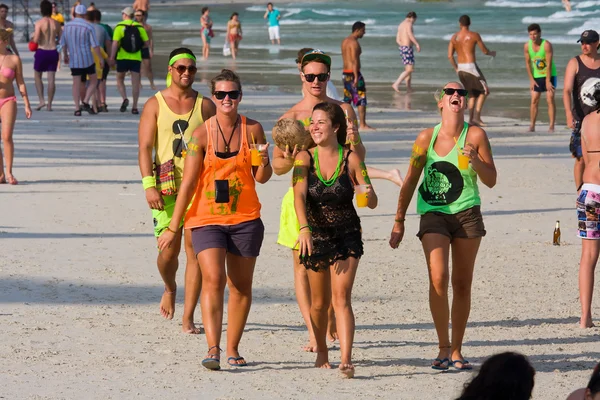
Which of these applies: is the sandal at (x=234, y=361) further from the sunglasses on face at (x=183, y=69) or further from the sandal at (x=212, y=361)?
the sunglasses on face at (x=183, y=69)

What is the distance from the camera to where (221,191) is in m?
6.66

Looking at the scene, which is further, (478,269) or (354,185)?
(478,269)

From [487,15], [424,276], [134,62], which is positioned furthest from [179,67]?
[487,15]

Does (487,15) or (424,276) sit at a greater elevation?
(487,15)

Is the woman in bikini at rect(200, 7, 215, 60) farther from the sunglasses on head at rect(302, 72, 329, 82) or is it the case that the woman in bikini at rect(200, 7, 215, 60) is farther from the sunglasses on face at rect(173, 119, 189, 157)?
the sunglasses on head at rect(302, 72, 329, 82)

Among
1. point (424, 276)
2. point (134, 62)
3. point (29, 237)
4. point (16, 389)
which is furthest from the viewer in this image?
point (134, 62)

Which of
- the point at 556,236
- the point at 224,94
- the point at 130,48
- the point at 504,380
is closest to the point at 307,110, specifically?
the point at 224,94

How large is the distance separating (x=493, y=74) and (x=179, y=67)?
73.4ft

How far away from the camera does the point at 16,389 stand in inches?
248

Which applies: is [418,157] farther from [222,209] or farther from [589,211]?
[589,211]

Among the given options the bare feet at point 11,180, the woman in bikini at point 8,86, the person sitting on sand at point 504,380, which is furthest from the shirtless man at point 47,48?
the person sitting on sand at point 504,380

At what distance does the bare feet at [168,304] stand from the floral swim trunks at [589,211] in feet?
8.92

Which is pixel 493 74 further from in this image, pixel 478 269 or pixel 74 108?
pixel 478 269

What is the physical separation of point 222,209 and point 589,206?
8.16ft
